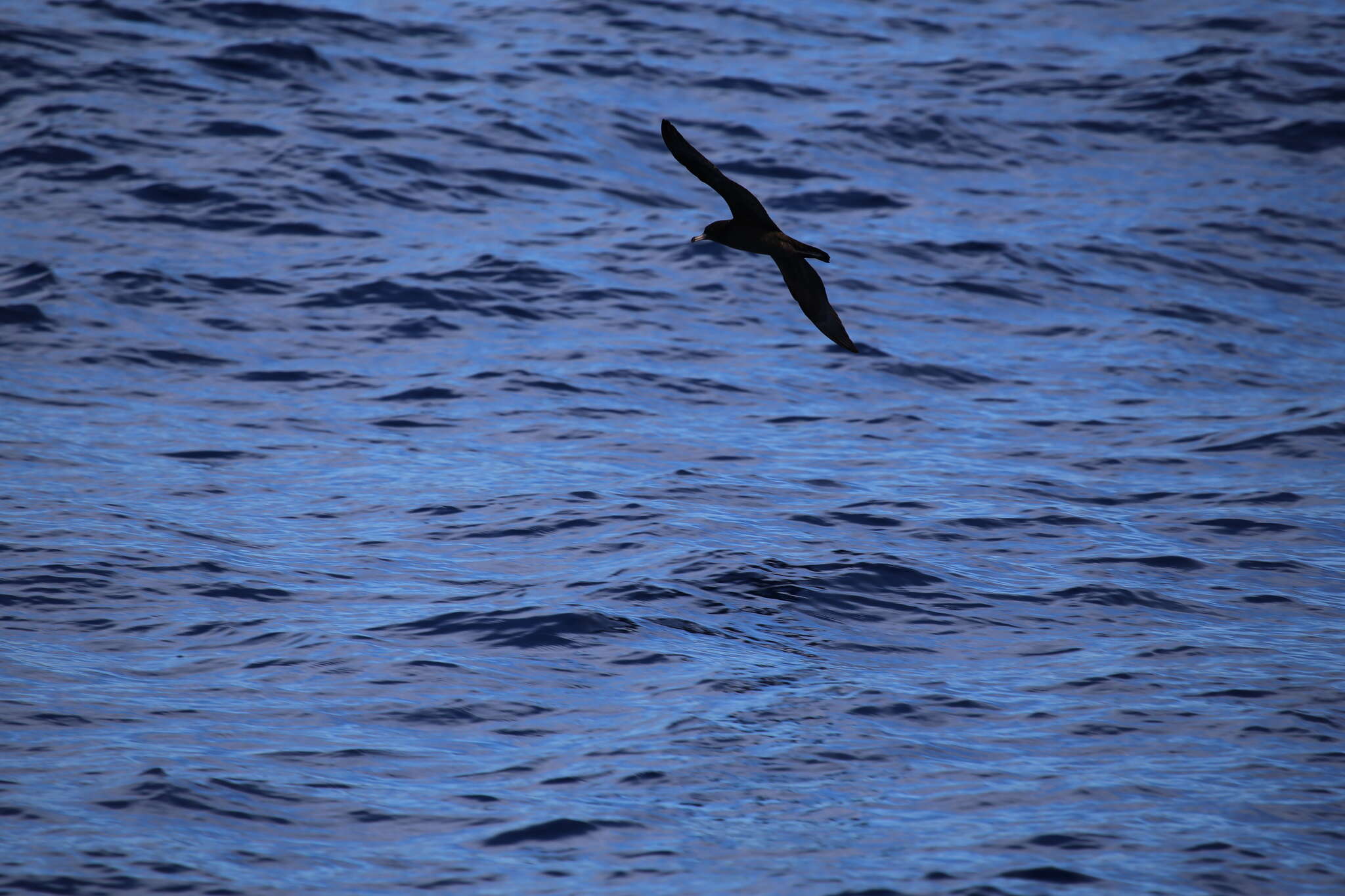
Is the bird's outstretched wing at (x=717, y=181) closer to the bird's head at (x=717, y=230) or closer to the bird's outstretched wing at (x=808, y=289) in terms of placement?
the bird's head at (x=717, y=230)

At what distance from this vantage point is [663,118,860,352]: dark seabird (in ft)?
27.7

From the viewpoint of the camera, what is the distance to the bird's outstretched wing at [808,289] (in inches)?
348

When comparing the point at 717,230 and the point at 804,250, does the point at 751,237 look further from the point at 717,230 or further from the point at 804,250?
the point at 804,250

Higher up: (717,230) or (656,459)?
(717,230)

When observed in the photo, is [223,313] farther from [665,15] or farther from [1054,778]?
[665,15]

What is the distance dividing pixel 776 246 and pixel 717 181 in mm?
725

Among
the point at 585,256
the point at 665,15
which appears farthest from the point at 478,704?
the point at 665,15

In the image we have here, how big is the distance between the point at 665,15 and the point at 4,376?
13045 mm

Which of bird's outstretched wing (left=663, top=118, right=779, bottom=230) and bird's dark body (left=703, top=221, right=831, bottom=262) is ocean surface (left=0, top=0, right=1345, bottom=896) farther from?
bird's outstretched wing (left=663, top=118, right=779, bottom=230)

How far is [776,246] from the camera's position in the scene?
28.5 ft

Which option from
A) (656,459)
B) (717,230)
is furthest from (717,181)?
(656,459)

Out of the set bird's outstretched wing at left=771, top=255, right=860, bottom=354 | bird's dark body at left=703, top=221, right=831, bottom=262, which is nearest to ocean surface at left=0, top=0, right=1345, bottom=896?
bird's outstretched wing at left=771, top=255, right=860, bottom=354

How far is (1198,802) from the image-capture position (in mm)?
6594

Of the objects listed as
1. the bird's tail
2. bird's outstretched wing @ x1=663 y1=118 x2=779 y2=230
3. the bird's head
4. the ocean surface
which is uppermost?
bird's outstretched wing @ x1=663 y1=118 x2=779 y2=230
